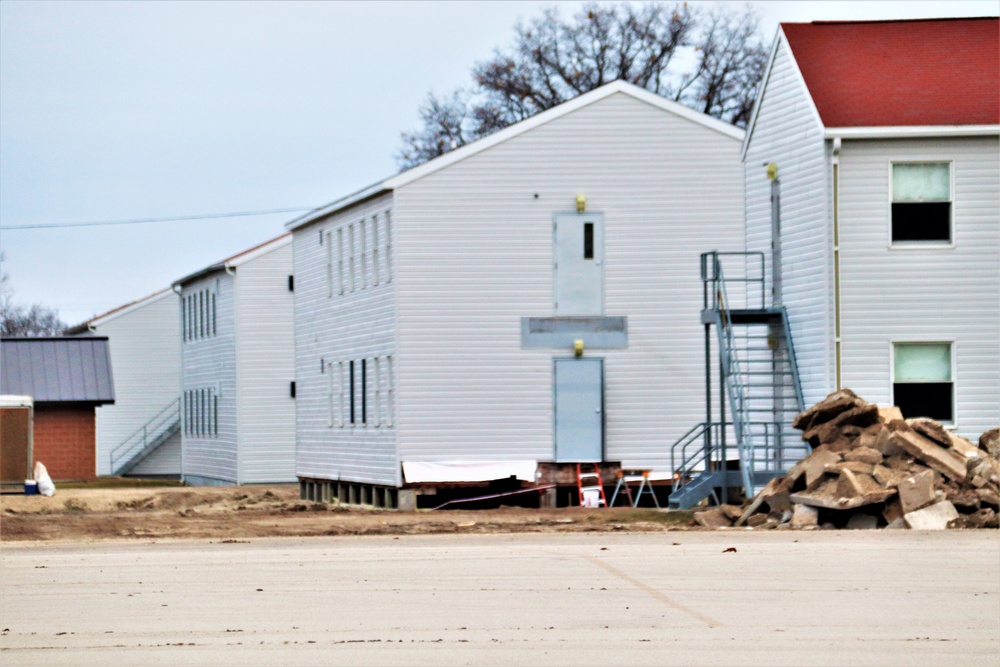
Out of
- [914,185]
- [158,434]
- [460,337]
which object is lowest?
[158,434]

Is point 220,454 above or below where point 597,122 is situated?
below

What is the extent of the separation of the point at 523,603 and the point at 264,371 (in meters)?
36.2

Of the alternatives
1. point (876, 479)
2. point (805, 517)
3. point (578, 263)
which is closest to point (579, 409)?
point (578, 263)

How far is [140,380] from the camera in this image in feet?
209

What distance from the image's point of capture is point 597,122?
34.8 metres

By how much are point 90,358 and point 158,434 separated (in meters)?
5.60

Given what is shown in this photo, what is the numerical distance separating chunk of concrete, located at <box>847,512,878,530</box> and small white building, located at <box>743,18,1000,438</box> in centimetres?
358

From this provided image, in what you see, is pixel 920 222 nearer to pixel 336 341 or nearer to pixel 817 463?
pixel 817 463

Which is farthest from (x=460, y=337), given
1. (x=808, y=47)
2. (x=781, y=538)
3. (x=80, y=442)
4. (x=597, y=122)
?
(x=80, y=442)

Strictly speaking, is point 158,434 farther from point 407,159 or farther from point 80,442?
point 407,159

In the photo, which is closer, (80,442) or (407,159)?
(407,159)

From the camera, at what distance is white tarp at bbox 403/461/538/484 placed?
3394 cm

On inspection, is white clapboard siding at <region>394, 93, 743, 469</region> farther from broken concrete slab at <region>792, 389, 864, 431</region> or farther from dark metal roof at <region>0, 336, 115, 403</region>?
dark metal roof at <region>0, 336, 115, 403</region>

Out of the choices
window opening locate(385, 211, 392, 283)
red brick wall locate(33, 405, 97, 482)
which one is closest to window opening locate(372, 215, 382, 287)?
window opening locate(385, 211, 392, 283)
